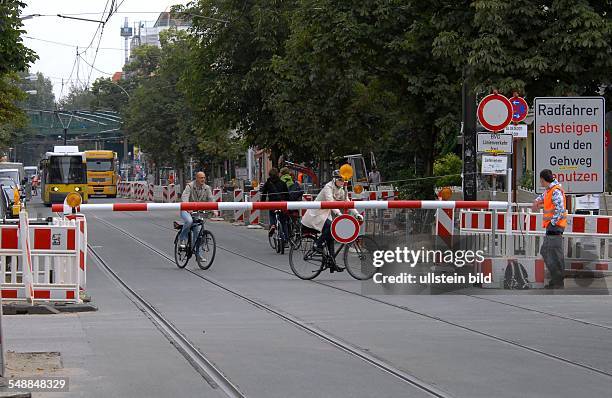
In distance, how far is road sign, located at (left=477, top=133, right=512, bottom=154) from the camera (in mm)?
18453

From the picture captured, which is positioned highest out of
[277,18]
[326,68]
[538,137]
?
[277,18]

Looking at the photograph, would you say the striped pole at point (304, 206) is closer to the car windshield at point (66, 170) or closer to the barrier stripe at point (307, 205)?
the barrier stripe at point (307, 205)

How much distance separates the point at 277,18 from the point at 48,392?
34.8 metres

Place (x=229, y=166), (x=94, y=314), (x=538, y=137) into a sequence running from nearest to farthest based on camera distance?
(x=94, y=314) → (x=538, y=137) → (x=229, y=166)

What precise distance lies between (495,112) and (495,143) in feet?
1.68

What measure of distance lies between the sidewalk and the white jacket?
190 inches

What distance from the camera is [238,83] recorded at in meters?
44.7

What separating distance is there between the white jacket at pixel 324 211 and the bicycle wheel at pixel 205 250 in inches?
97.6

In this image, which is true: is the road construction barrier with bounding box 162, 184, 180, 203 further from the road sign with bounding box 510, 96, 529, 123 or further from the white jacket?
the road sign with bounding box 510, 96, 529, 123

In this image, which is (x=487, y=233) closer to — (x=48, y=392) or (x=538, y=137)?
(x=538, y=137)

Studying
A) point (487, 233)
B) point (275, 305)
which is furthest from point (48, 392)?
point (487, 233)

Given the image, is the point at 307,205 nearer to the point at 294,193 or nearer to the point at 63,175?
the point at 294,193

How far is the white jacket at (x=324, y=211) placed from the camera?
1919cm

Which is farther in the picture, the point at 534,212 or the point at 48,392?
the point at 534,212
